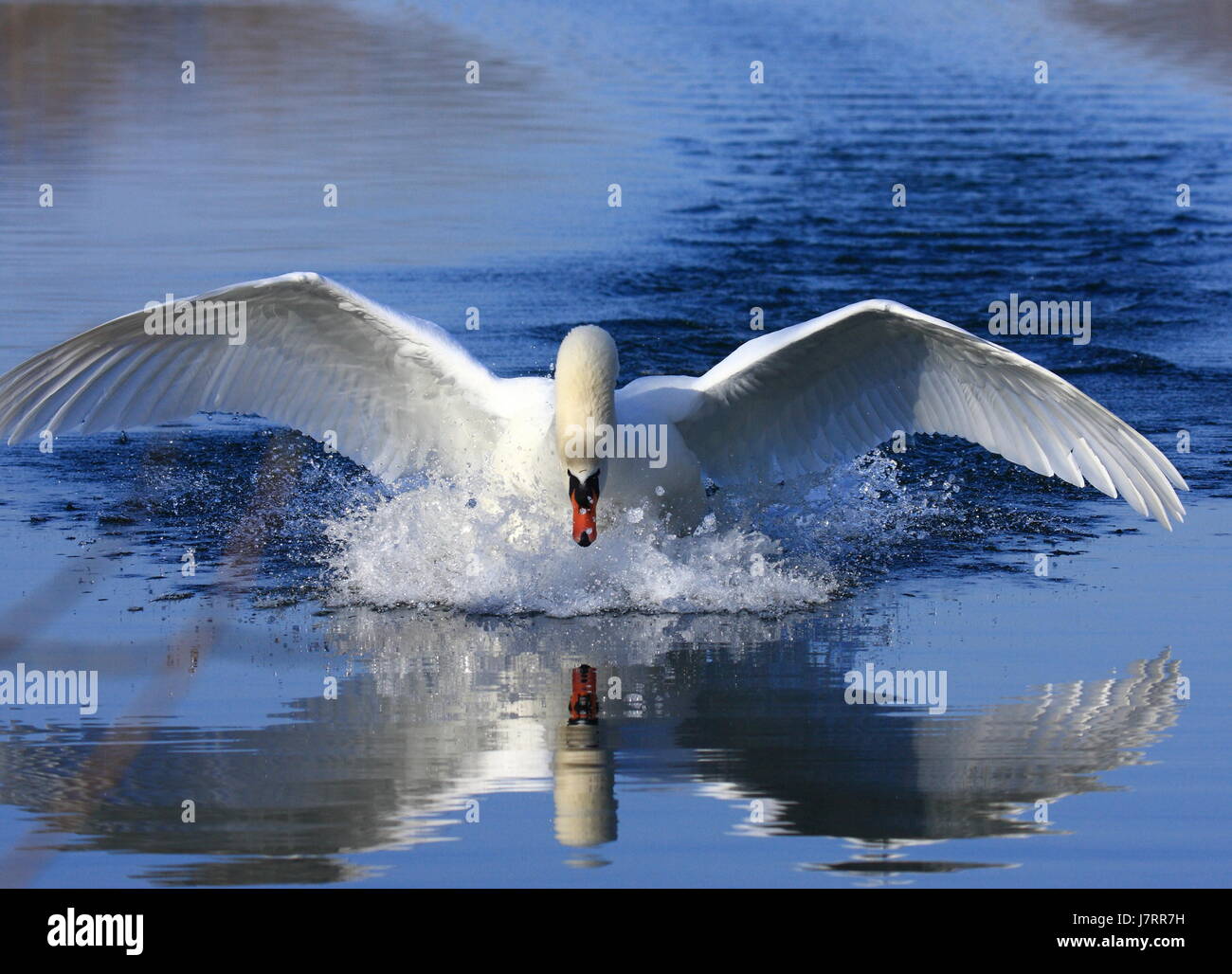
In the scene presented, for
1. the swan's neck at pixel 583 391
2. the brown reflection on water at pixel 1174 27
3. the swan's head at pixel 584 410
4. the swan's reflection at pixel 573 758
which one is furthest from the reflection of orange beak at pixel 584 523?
the brown reflection on water at pixel 1174 27

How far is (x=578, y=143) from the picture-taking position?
20516mm

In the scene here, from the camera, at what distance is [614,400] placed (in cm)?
840

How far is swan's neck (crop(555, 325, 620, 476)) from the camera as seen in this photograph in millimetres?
8117

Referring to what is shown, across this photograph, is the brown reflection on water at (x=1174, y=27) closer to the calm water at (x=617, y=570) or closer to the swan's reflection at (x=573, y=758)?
the calm water at (x=617, y=570)

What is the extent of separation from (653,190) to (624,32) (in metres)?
11.8

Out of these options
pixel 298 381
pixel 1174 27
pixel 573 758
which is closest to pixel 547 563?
pixel 298 381

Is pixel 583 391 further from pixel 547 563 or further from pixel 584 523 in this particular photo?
pixel 547 563

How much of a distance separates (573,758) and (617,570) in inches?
89.1

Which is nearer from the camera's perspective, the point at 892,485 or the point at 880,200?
the point at 892,485

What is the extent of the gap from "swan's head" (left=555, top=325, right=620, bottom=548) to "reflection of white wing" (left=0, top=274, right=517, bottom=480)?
881 millimetres

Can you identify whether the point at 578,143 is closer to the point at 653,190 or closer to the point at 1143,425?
the point at 653,190

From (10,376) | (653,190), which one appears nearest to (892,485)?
(10,376)

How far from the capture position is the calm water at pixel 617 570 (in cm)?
580

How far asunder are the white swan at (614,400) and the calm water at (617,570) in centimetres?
32
